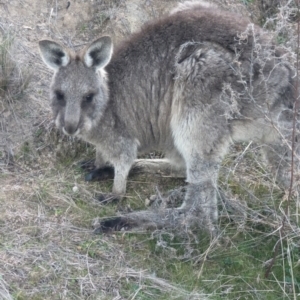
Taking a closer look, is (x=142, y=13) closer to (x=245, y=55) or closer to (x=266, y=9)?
(x=266, y=9)

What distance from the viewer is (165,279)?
15.9 feet

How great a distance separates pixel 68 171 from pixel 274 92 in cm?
192

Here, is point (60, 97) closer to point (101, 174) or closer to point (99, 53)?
point (99, 53)

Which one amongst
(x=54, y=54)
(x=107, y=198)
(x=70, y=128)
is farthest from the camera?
(x=107, y=198)

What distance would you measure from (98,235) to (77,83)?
1.22 metres

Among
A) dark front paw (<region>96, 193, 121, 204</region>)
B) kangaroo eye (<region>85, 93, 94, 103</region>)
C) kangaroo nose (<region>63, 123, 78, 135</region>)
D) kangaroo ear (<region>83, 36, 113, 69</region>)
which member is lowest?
dark front paw (<region>96, 193, 121, 204</region>)

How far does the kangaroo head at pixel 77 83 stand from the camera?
17.7 feet

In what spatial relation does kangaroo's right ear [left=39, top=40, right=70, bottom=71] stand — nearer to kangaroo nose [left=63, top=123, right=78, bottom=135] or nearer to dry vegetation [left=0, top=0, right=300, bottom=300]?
kangaroo nose [left=63, top=123, right=78, bottom=135]

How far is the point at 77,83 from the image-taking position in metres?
5.48

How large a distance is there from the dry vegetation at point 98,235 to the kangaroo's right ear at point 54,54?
31.7 inches

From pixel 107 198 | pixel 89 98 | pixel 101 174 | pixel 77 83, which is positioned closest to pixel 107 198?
pixel 107 198

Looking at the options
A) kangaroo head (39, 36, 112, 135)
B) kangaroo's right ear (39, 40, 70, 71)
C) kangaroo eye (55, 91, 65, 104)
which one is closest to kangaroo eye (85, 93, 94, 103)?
kangaroo head (39, 36, 112, 135)

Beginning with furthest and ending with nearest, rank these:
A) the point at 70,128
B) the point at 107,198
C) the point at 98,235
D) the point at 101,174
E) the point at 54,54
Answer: the point at 101,174
the point at 107,198
the point at 54,54
the point at 70,128
the point at 98,235

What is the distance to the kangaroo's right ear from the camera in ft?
17.7
